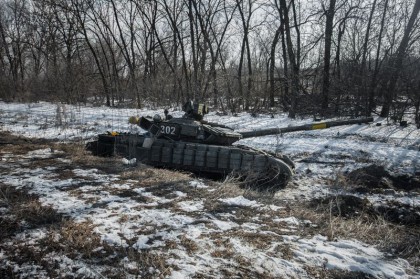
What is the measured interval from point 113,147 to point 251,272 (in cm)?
625

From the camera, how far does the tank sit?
24.9 feet

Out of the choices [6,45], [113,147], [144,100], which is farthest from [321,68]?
[6,45]

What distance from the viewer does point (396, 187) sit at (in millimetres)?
7715

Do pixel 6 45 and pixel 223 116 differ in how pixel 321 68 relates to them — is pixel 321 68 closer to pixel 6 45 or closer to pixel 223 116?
pixel 223 116

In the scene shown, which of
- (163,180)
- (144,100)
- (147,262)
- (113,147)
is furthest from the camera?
(144,100)

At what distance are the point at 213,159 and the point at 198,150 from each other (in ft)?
1.28

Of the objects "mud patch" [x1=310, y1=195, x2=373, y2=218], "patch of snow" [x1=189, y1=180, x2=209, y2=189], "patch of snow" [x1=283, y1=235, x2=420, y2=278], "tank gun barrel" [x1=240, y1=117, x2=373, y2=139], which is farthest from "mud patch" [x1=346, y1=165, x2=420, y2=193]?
"patch of snow" [x1=283, y1=235, x2=420, y2=278]

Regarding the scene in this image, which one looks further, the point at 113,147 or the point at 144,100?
the point at 144,100

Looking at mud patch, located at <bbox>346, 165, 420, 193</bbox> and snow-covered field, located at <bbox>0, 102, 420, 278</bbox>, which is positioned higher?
snow-covered field, located at <bbox>0, 102, 420, 278</bbox>

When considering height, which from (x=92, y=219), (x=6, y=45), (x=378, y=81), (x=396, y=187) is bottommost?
(x=396, y=187)

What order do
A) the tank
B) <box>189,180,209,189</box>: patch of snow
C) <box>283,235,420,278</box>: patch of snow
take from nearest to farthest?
<box>283,235,420,278</box>: patch of snow, <box>189,180,209,189</box>: patch of snow, the tank

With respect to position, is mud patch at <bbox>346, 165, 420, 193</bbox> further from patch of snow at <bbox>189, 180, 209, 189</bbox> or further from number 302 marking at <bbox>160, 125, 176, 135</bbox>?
number 302 marking at <bbox>160, 125, 176, 135</bbox>

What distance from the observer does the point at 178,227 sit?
3939 mm

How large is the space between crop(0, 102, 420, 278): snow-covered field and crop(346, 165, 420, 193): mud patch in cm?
6
